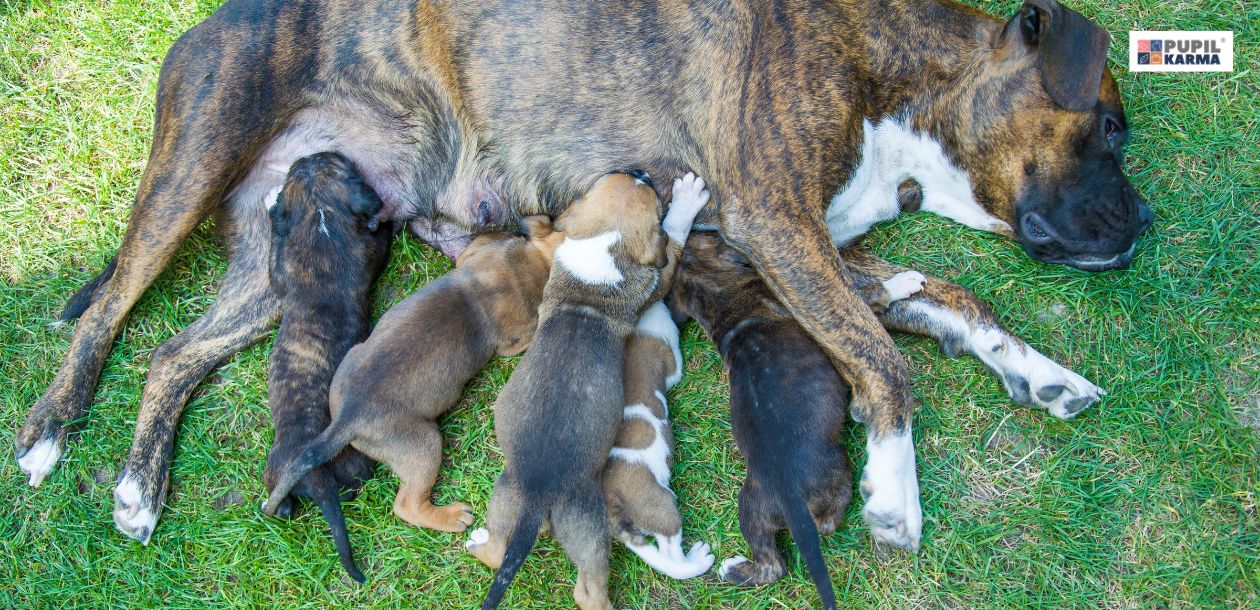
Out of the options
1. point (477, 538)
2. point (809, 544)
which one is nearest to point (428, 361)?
point (477, 538)

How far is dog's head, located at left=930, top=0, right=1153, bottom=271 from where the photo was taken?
3676mm

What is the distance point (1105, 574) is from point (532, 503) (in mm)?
2608

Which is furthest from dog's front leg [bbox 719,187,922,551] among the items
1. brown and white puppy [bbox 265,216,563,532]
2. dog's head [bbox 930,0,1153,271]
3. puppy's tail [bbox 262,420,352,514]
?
puppy's tail [bbox 262,420,352,514]

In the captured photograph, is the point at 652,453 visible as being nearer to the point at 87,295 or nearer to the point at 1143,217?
the point at 1143,217

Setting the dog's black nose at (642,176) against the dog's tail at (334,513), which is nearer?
the dog's tail at (334,513)

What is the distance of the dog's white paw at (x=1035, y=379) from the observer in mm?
3932

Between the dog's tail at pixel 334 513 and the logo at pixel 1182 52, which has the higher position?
the logo at pixel 1182 52

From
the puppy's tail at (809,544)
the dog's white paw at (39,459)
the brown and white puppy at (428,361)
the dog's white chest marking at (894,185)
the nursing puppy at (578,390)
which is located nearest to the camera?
the puppy's tail at (809,544)

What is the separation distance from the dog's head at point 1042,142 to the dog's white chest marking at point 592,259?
1.62 metres

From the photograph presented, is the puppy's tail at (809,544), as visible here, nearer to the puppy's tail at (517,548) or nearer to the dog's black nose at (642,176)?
the puppy's tail at (517,548)

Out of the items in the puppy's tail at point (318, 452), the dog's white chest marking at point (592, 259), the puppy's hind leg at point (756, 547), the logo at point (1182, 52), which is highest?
the logo at point (1182, 52)

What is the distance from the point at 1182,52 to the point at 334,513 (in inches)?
192

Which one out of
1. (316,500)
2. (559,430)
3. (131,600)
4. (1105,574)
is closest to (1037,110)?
(1105,574)

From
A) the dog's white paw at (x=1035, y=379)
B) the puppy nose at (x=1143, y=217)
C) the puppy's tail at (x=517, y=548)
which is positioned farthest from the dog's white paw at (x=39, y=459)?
the puppy nose at (x=1143, y=217)
